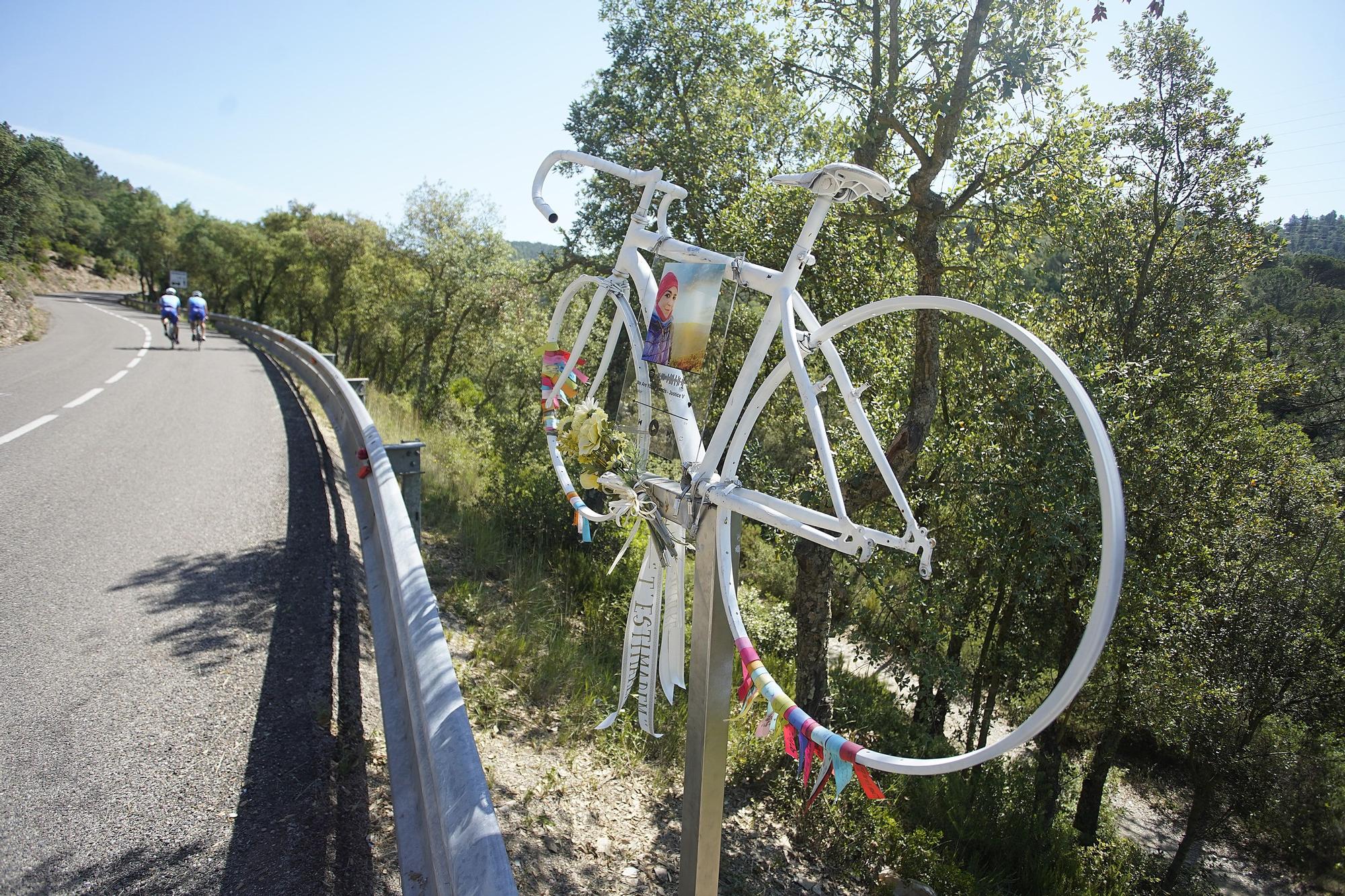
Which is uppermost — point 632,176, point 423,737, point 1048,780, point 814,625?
point 632,176

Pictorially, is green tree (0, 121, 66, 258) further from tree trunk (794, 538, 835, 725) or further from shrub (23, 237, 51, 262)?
tree trunk (794, 538, 835, 725)

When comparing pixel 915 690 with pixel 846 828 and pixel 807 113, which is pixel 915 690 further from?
pixel 807 113

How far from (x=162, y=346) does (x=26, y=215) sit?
2022 centimetres

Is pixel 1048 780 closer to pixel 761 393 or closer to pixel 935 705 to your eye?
pixel 935 705

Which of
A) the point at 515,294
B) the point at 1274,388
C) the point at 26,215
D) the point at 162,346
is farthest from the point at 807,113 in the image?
the point at 26,215

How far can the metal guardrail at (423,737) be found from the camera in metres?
1.76

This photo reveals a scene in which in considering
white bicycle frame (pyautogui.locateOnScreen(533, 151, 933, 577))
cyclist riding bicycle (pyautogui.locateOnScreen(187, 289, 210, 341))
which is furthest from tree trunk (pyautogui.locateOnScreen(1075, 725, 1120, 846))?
cyclist riding bicycle (pyautogui.locateOnScreen(187, 289, 210, 341))

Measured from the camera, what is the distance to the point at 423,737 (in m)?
2.36

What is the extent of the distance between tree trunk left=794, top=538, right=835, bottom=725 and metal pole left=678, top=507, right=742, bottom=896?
189 inches

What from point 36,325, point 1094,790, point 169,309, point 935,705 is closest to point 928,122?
point 935,705

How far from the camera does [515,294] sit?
88.2 ft

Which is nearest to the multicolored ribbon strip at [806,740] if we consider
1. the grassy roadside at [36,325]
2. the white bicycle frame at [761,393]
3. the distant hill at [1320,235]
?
the white bicycle frame at [761,393]

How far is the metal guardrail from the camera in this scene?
1758 mm

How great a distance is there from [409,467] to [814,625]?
4.45 metres
